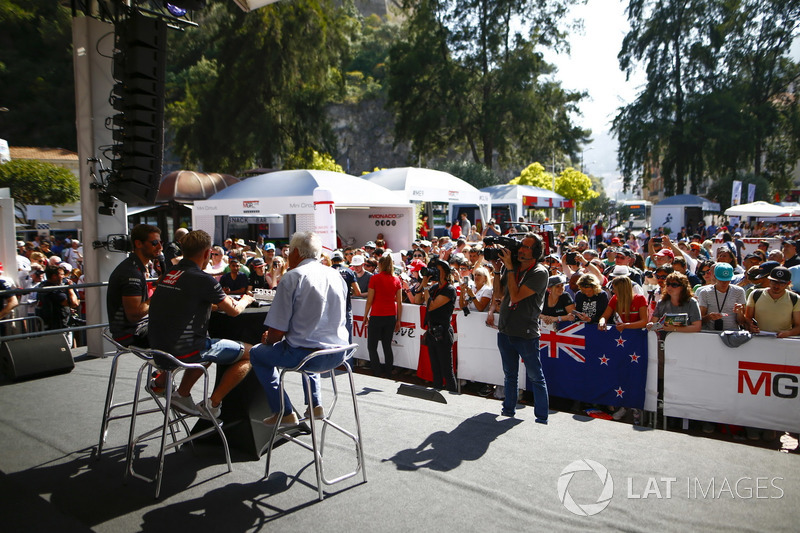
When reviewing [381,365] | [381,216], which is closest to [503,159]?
[381,216]

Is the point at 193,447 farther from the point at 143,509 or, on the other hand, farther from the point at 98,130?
the point at 98,130

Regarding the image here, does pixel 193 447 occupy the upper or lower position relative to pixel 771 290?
lower

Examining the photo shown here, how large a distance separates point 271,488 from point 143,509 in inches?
30.4

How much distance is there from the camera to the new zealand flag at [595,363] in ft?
19.1

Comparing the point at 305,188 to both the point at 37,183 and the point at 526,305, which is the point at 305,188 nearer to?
the point at 526,305

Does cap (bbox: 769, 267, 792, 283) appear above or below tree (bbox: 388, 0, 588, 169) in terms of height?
below

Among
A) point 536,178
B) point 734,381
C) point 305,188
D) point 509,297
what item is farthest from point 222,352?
point 536,178

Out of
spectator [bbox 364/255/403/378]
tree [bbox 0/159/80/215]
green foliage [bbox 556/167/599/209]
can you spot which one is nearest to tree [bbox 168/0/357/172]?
tree [bbox 0/159/80/215]

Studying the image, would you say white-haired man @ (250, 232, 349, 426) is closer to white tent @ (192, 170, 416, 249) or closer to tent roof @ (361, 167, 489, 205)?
white tent @ (192, 170, 416, 249)

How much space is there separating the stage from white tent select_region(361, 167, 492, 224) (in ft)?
45.1

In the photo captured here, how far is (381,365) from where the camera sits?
8242mm

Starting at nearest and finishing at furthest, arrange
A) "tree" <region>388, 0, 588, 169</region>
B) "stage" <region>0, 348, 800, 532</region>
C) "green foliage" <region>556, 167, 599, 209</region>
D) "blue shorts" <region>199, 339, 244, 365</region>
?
"stage" <region>0, 348, 800, 532</region>
"blue shorts" <region>199, 339, 244, 365</region>
"tree" <region>388, 0, 588, 169</region>
"green foliage" <region>556, 167, 599, 209</region>

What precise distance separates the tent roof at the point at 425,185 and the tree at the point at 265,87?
12778mm

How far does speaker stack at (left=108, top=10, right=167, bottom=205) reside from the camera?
5.76 metres
